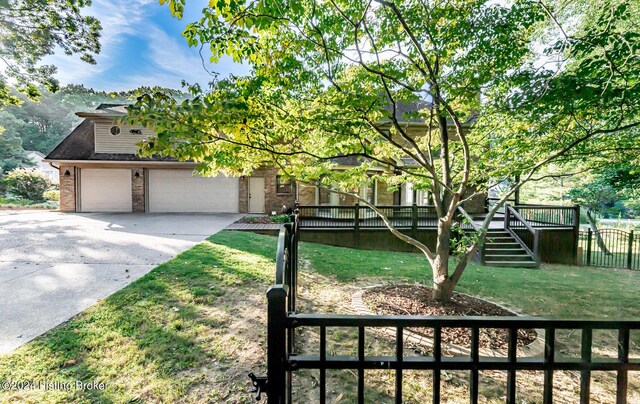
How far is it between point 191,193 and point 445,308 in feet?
47.8

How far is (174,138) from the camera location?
→ 2725mm

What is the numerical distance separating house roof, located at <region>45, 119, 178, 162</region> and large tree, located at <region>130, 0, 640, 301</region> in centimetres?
1264

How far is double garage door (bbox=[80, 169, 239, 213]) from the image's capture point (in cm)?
1530

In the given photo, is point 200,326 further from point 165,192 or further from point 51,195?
point 51,195

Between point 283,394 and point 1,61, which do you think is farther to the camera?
point 1,61

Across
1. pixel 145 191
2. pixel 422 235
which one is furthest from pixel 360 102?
pixel 145 191

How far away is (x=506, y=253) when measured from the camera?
9875 millimetres

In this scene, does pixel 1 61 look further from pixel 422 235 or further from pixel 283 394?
pixel 422 235

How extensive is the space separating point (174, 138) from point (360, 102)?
2065 mm

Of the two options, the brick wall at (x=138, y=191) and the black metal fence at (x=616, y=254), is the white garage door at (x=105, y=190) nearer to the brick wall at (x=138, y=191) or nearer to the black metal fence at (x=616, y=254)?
the brick wall at (x=138, y=191)

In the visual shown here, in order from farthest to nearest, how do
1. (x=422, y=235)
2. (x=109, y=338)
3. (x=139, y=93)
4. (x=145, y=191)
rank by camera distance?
1. (x=145, y=191)
2. (x=422, y=235)
3. (x=109, y=338)
4. (x=139, y=93)

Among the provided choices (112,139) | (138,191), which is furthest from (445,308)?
(112,139)

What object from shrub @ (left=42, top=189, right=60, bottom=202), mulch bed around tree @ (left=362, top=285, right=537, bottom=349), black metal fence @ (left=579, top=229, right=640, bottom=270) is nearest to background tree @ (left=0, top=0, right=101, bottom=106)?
mulch bed around tree @ (left=362, top=285, right=537, bottom=349)

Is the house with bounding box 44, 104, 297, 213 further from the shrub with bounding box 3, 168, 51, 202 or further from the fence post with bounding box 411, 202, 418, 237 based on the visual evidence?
the shrub with bounding box 3, 168, 51, 202
